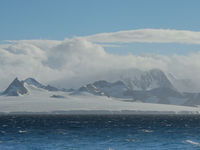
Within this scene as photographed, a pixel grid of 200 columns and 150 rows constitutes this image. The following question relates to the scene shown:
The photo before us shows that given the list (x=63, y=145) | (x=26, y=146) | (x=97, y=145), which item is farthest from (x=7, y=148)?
(x=97, y=145)

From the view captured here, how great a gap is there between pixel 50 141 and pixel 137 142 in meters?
18.6

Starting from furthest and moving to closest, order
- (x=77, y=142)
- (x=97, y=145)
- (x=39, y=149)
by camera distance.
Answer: (x=77, y=142) → (x=97, y=145) → (x=39, y=149)

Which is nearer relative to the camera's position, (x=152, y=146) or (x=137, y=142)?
(x=152, y=146)

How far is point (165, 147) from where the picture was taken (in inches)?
3538

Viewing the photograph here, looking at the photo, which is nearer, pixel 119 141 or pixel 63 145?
pixel 63 145

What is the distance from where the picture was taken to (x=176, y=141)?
102m

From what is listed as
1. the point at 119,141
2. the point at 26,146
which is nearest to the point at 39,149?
the point at 26,146

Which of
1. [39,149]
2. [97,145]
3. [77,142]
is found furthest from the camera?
[77,142]

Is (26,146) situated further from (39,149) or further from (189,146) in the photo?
(189,146)

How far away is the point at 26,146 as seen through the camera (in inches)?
3546

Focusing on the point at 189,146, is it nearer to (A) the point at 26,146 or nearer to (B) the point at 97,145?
(B) the point at 97,145

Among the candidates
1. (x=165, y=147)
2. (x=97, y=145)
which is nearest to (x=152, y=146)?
(x=165, y=147)

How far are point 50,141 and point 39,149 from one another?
14.6 m

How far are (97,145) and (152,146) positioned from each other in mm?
10760
